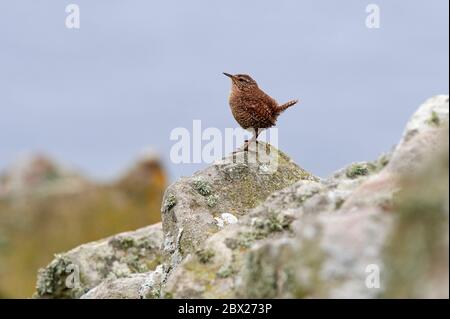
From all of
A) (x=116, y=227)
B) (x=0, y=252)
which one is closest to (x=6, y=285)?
(x=0, y=252)

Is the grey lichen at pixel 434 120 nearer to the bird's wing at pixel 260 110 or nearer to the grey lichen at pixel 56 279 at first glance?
the bird's wing at pixel 260 110

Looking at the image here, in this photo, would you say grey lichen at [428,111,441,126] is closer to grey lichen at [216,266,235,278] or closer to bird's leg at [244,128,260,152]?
grey lichen at [216,266,235,278]

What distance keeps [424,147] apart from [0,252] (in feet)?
69.1

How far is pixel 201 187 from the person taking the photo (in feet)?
39.4

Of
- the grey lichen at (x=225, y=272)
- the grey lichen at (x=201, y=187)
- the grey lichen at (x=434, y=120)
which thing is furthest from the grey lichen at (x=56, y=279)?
the grey lichen at (x=434, y=120)

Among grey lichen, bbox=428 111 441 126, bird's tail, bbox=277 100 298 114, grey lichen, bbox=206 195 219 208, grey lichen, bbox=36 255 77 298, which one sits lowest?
grey lichen, bbox=36 255 77 298

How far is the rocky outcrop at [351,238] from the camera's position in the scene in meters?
6.07

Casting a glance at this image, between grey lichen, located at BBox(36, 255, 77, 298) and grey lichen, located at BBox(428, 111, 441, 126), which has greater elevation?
grey lichen, located at BBox(428, 111, 441, 126)

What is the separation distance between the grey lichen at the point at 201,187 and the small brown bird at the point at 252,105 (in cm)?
237

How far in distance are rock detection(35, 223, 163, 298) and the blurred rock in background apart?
10245mm

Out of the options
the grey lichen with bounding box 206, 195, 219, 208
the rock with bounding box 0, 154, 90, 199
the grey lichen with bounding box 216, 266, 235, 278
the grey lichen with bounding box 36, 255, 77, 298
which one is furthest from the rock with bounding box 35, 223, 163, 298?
the rock with bounding box 0, 154, 90, 199

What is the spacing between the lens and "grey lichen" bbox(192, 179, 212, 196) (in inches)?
472
